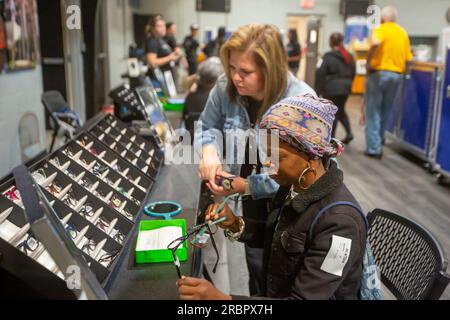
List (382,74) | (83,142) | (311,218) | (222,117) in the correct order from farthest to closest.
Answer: (382,74)
(222,117)
(83,142)
(311,218)

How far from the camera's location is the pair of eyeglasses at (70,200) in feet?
3.57

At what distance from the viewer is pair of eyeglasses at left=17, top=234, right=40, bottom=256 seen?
0.85m

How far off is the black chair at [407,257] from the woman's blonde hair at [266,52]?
49 cm

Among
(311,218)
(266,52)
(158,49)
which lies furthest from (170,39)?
(311,218)

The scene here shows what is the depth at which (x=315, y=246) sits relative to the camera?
2.99ft

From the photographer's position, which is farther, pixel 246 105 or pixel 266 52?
pixel 246 105

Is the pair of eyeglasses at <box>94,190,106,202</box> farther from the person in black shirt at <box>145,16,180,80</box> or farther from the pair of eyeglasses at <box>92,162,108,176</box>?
the person in black shirt at <box>145,16,180,80</box>

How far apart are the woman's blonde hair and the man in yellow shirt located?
3.31m

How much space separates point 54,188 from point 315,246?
648mm

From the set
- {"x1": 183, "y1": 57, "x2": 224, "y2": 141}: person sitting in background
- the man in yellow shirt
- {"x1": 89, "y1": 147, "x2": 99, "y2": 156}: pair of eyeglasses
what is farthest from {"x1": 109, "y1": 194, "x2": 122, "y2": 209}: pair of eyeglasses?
the man in yellow shirt

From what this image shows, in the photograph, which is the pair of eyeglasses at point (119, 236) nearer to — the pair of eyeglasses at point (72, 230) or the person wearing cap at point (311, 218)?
the pair of eyeglasses at point (72, 230)

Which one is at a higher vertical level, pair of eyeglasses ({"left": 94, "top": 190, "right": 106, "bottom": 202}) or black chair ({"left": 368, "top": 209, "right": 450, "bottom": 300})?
pair of eyeglasses ({"left": 94, "top": 190, "right": 106, "bottom": 202})

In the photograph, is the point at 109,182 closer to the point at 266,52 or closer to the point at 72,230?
the point at 72,230
